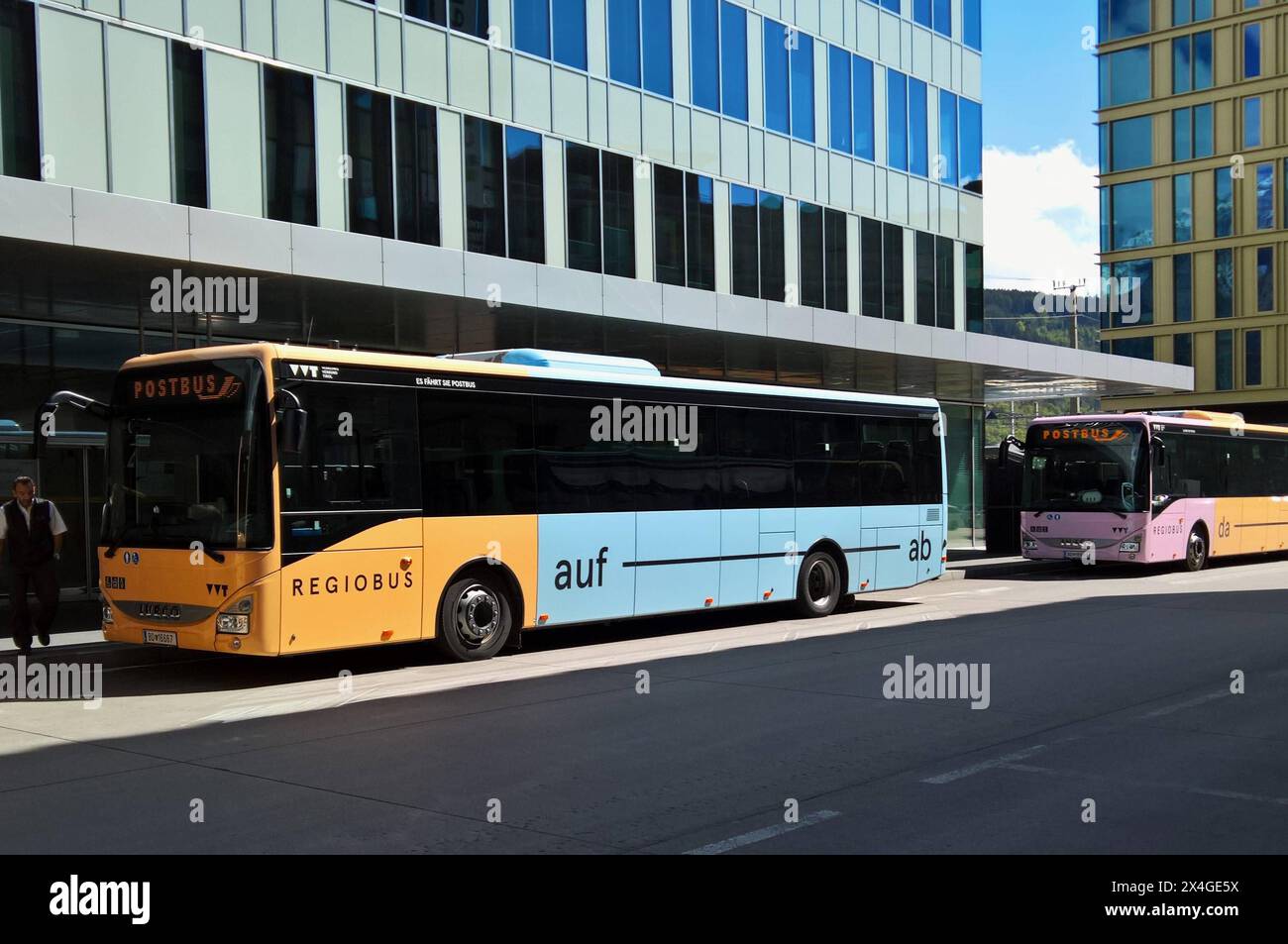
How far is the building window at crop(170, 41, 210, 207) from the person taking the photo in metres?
17.4

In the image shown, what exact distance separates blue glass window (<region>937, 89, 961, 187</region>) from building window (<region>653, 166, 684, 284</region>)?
441 inches

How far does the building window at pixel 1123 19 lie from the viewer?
2677 inches

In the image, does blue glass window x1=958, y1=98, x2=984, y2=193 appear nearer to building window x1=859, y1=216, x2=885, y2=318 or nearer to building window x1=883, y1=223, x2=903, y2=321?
building window x1=883, y1=223, x2=903, y2=321

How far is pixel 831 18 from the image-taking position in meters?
30.0

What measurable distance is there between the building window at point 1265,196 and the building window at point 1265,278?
130 cm

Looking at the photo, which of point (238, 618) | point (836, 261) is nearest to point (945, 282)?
point (836, 261)

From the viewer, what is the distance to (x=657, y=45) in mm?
25047

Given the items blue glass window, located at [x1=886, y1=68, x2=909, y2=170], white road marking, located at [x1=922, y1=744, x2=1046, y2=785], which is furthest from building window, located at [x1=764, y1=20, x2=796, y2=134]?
white road marking, located at [x1=922, y1=744, x2=1046, y2=785]

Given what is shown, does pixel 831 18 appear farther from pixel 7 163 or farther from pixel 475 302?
pixel 7 163

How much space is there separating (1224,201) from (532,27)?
53357 mm

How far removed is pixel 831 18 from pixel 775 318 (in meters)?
10.5

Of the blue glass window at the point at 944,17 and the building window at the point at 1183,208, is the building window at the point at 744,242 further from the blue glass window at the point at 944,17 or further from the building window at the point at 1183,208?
the building window at the point at 1183,208
